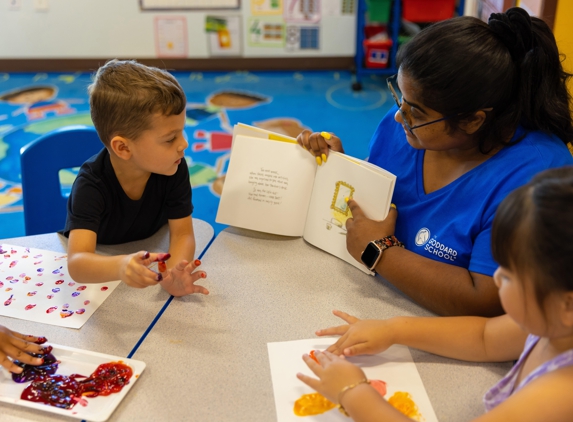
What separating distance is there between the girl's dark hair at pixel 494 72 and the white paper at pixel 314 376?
0.49 m

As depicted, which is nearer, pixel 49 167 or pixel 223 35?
pixel 49 167

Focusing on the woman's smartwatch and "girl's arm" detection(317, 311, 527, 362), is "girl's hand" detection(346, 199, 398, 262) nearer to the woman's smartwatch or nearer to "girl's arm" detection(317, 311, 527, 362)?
the woman's smartwatch

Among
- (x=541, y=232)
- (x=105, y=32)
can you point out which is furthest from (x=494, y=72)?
(x=105, y=32)

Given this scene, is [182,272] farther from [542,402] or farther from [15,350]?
[542,402]

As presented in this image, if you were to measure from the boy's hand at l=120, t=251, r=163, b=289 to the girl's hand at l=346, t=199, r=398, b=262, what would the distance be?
0.43 metres

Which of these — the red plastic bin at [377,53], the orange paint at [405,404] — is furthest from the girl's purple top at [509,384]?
the red plastic bin at [377,53]

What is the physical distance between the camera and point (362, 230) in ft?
4.17

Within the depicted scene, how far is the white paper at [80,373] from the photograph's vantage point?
0.96 metres

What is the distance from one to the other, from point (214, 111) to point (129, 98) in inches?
101

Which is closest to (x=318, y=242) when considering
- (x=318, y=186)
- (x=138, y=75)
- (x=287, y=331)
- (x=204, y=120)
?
(x=318, y=186)

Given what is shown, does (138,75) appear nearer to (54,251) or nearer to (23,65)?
(54,251)

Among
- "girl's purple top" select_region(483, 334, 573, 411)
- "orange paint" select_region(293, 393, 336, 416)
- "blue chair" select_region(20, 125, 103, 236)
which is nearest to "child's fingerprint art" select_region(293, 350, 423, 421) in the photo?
"orange paint" select_region(293, 393, 336, 416)

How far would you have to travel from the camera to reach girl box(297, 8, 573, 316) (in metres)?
1.11

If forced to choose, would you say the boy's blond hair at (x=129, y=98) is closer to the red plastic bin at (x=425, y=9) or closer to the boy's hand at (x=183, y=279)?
the boy's hand at (x=183, y=279)
